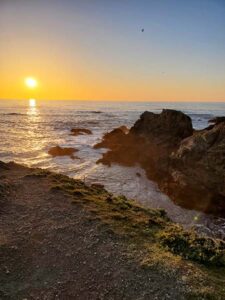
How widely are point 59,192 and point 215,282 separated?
8981 millimetres

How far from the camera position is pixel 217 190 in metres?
19.7

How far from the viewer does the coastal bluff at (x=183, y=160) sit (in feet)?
65.0

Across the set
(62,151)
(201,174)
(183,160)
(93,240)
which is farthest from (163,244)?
(62,151)

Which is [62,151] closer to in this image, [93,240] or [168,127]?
[168,127]

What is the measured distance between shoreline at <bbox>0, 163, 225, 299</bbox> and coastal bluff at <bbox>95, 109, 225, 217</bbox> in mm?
4724

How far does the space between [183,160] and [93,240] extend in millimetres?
12019

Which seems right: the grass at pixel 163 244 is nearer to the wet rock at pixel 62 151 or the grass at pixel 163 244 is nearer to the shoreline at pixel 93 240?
the shoreline at pixel 93 240

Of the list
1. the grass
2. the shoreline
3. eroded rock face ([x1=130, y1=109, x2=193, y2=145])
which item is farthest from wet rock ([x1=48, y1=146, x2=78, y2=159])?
the grass

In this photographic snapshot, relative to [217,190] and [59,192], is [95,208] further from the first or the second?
[217,190]

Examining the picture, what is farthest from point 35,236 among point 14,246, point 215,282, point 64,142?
point 64,142

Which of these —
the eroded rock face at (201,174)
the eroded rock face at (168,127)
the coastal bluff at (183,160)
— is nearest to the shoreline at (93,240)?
the eroded rock face at (201,174)

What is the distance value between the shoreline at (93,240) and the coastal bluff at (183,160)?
15.5ft

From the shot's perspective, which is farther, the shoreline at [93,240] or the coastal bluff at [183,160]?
the coastal bluff at [183,160]

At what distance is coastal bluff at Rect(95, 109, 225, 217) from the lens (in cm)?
1980
